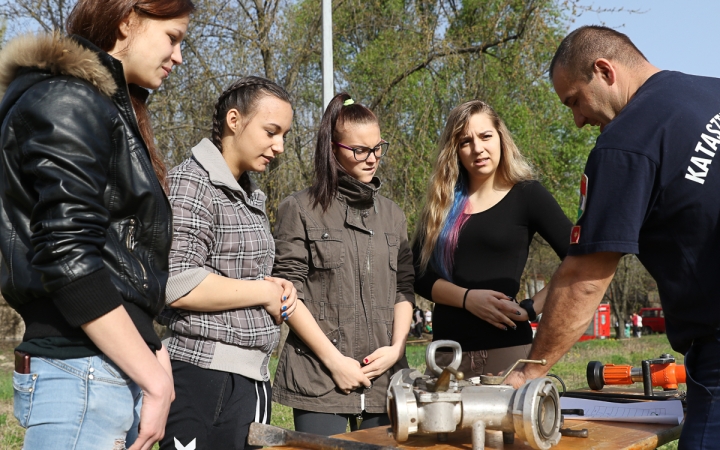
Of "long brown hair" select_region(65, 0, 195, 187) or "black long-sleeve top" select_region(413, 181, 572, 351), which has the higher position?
"long brown hair" select_region(65, 0, 195, 187)

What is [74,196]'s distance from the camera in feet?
5.16

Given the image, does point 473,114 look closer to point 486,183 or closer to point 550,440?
point 486,183

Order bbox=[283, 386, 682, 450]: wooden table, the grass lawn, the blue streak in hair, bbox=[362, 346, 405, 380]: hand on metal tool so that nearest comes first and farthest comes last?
1. bbox=[283, 386, 682, 450]: wooden table
2. bbox=[362, 346, 405, 380]: hand on metal tool
3. the blue streak in hair
4. the grass lawn

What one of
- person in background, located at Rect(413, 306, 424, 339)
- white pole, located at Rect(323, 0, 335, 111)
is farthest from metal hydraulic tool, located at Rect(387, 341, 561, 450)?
person in background, located at Rect(413, 306, 424, 339)

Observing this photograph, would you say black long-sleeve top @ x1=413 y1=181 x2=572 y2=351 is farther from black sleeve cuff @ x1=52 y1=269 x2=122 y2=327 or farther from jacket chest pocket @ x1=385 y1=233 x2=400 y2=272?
black sleeve cuff @ x1=52 y1=269 x2=122 y2=327

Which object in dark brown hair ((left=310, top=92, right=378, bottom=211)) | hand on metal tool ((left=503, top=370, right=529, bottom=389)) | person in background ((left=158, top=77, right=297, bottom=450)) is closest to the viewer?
hand on metal tool ((left=503, top=370, right=529, bottom=389))

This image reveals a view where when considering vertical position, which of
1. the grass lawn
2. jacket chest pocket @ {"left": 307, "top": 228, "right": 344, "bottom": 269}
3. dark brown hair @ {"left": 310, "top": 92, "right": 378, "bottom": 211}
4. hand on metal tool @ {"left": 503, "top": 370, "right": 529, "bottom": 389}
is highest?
dark brown hair @ {"left": 310, "top": 92, "right": 378, "bottom": 211}

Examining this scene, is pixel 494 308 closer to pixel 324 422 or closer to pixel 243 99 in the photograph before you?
pixel 324 422

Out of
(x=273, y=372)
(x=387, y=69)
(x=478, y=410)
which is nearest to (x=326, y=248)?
(x=478, y=410)

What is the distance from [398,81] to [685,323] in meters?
10.4

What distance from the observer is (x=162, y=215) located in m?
1.81

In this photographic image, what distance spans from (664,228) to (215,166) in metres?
1.49

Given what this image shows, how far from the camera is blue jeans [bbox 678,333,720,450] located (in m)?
1.98

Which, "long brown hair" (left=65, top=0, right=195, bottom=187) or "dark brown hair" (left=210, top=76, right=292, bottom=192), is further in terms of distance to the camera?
"dark brown hair" (left=210, top=76, right=292, bottom=192)
